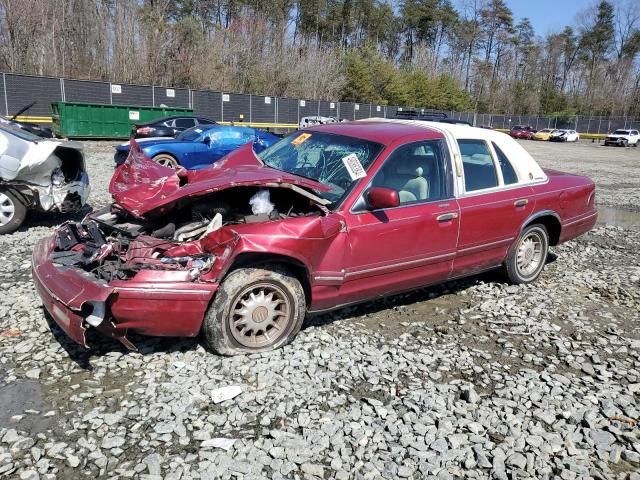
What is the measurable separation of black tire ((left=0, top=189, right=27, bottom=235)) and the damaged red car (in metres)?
2.93

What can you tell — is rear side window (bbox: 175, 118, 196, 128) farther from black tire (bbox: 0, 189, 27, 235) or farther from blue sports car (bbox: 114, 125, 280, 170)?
black tire (bbox: 0, 189, 27, 235)

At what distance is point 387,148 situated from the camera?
4434mm

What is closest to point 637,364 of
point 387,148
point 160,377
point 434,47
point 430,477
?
point 430,477

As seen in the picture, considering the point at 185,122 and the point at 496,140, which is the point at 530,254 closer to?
the point at 496,140

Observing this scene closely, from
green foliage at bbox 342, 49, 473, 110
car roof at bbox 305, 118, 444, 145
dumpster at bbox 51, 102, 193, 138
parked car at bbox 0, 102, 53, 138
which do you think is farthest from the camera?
green foliage at bbox 342, 49, 473, 110

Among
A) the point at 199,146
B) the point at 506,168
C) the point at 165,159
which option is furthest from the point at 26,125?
the point at 506,168

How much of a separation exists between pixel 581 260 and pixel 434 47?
79468 millimetres

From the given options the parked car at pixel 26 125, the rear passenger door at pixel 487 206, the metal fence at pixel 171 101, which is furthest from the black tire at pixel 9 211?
the metal fence at pixel 171 101

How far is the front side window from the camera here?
443 centimetres

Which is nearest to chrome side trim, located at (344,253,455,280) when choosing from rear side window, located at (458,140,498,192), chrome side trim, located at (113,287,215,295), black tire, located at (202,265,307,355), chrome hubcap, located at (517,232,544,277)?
black tire, located at (202,265,307,355)

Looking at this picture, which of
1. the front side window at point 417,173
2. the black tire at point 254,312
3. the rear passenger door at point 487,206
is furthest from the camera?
the rear passenger door at point 487,206

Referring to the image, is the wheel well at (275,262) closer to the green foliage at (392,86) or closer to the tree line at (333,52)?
the tree line at (333,52)

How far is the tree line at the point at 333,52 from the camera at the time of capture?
1309 inches

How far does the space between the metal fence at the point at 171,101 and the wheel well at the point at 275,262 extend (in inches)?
885
